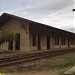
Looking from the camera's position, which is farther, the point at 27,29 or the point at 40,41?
the point at 40,41

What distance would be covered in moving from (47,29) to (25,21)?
6.86 meters

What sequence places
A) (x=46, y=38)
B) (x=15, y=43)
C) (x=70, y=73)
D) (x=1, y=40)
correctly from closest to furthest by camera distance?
(x=70, y=73) < (x=1, y=40) < (x=15, y=43) < (x=46, y=38)

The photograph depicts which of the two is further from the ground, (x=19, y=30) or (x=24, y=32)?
(x=19, y=30)

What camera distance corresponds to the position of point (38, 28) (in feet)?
120

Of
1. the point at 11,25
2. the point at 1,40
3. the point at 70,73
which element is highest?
the point at 11,25

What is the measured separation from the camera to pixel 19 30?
35.0 m

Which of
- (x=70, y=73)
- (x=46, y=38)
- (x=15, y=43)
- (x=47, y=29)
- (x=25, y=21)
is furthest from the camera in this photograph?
(x=46, y=38)

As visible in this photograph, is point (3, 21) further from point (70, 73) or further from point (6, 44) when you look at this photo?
point (70, 73)

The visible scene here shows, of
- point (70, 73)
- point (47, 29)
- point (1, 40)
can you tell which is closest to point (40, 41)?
point (47, 29)

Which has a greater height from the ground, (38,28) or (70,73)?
(38,28)

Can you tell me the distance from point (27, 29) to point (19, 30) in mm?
1578

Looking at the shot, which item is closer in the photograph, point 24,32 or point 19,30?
point 24,32

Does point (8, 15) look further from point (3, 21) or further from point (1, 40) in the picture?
point (1, 40)

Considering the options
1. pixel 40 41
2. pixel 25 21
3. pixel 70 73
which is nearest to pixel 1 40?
pixel 25 21
